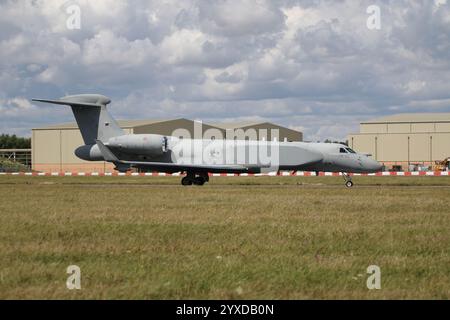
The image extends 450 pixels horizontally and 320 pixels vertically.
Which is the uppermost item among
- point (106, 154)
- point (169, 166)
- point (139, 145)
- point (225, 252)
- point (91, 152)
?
point (139, 145)

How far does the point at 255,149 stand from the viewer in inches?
1510

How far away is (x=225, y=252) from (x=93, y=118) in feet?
97.1

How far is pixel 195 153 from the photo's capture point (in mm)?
38875

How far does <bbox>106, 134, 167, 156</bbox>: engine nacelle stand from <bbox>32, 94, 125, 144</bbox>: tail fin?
1.30 meters

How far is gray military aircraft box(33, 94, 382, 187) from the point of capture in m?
37.6

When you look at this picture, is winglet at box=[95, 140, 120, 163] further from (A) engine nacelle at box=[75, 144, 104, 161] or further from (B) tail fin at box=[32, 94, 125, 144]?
(B) tail fin at box=[32, 94, 125, 144]

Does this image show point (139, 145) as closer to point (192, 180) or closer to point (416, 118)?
point (192, 180)

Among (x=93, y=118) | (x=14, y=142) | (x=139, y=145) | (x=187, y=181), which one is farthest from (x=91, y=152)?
(x=14, y=142)

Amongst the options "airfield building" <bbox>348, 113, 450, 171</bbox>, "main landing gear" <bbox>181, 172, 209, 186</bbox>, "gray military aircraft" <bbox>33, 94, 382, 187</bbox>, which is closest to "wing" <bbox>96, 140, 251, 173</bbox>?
"gray military aircraft" <bbox>33, 94, 382, 187</bbox>

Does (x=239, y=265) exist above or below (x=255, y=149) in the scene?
below

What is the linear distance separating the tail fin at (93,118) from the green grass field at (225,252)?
20.9m
